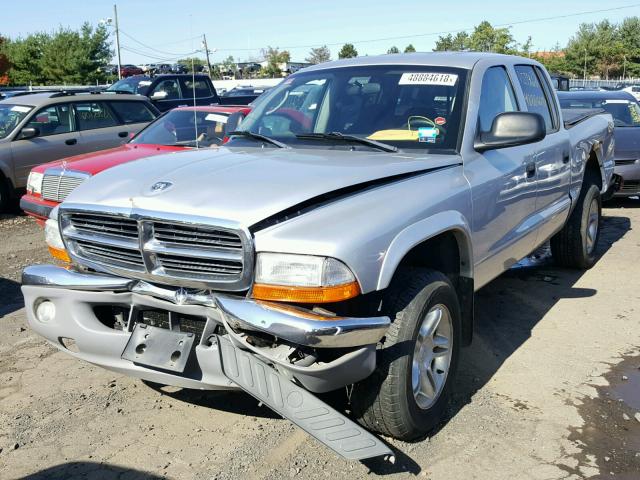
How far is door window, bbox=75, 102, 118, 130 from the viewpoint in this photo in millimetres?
10898

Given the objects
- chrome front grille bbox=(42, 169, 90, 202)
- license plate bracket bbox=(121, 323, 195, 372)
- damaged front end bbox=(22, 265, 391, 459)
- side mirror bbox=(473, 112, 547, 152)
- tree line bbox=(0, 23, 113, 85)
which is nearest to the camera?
damaged front end bbox=(22, 265, 391, 459)

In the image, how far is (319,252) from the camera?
282cm

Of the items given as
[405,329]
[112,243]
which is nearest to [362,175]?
[405,329]

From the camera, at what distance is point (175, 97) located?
15906 millimetres

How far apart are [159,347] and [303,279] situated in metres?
0.78

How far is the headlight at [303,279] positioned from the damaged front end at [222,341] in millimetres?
62

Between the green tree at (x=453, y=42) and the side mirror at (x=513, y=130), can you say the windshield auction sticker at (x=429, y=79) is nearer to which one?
the side mirror at (x=513, y=130)

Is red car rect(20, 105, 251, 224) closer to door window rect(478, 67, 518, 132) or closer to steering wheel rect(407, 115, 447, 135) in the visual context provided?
door window rect(478, 67, 518, 132)

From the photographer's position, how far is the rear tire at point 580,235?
21.2 feet

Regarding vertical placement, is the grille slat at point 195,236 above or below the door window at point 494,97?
below

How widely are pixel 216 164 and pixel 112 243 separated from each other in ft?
2.26

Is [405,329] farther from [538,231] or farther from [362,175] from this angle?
[538,231]

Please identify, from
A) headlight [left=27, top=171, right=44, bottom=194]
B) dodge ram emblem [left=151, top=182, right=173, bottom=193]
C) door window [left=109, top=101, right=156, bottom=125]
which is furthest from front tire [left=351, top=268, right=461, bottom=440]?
door window [left=109, top=101, right=156, bottom=125]

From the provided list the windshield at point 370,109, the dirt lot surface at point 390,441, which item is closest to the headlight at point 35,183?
the dirt lot surface at point 390,441
